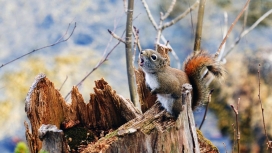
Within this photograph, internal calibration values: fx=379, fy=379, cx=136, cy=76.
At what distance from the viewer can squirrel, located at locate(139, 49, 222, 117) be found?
4.35 ft

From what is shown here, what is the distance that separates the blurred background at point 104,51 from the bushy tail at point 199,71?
0.83 m

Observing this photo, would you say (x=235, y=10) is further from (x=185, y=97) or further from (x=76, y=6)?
(x=185, y=97)

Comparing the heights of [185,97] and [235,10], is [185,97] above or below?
below

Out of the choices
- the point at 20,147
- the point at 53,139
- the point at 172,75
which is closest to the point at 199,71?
the point at 172,75

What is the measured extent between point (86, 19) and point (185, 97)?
4.91ft

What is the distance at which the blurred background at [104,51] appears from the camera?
93.7 inches

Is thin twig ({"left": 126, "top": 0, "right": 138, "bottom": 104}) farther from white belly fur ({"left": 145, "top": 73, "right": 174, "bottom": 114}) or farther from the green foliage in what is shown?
the green foliage

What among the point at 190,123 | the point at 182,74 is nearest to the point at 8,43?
the point at 182,74

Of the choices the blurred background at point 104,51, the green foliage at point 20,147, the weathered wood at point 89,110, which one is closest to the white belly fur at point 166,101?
the weathered wood at point 89,110

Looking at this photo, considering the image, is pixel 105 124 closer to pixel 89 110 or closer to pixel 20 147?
pixel 89 110

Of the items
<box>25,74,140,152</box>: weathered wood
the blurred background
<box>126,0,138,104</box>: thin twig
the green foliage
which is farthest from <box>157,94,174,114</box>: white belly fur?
the blurred background

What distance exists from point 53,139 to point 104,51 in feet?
3.84

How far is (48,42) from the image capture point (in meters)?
2.43

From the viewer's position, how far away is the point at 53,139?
1.10 meters
